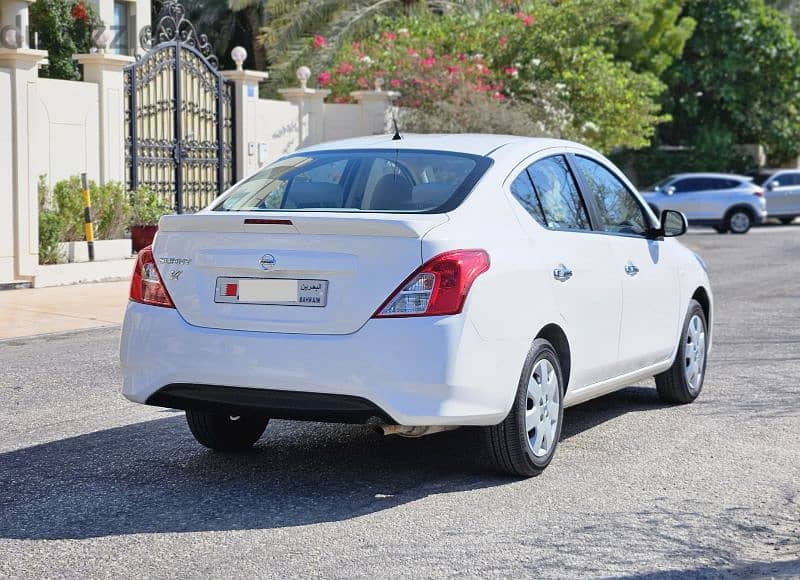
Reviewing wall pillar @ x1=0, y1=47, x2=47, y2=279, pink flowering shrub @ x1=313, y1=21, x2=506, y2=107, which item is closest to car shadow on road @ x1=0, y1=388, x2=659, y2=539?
wall pillar @ x1=0, y1=47, x2=47, y2=279

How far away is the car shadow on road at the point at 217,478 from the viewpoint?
18.2ft

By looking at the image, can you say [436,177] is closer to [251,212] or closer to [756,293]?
[251,212]

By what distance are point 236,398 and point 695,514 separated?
2.05 metres

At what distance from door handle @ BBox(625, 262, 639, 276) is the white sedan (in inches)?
8.0

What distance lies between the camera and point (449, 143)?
6945 millimetres

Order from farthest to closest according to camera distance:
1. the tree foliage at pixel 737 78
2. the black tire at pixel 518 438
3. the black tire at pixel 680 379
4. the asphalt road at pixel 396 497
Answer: the tree foliage at pixel 737 78, the black tire at pixel 680 379, the black tire at pixel 518 438, the asphalt road at pixel 396 497

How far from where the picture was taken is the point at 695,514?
5.68 meters

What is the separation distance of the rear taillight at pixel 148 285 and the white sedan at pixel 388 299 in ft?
0.04

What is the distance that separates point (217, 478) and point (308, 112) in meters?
18.3

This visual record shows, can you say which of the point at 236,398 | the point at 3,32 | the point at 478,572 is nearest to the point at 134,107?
the point at 3,32

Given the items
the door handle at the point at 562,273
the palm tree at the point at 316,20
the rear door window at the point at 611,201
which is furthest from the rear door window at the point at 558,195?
the palm tree at the point at 316,20

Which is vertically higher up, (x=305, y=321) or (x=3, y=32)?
(x=3, y=32)

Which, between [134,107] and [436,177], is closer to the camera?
[436,177]

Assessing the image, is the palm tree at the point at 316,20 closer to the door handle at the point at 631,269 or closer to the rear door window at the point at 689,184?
the rear door window at the point at 689,184
